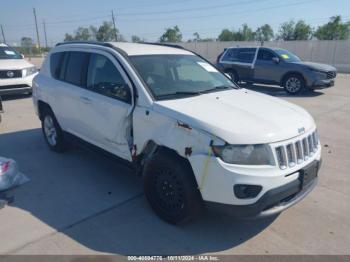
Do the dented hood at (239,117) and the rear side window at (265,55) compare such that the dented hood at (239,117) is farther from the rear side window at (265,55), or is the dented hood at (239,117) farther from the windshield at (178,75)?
the rear side window at (265,55)

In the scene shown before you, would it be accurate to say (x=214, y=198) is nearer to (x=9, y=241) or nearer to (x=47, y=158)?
(x=9, y=241)

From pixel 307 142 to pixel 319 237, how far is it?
96 cm

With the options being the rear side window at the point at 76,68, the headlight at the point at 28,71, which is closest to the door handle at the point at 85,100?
the rear side window at the point at 76,68

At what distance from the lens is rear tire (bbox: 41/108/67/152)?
5193 mm

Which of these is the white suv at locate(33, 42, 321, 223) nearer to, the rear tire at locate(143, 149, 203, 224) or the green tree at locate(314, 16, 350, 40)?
the rear tire at locate(143, 149, 203, 224)

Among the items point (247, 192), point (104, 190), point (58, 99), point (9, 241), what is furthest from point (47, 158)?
point (247, 192)

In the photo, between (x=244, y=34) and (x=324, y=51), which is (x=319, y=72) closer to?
(x=324, y=51)

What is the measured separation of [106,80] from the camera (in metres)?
3.93

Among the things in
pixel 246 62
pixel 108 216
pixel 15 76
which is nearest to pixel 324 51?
pixel 246 62

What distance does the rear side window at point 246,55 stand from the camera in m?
12.7

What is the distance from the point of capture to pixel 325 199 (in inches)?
152

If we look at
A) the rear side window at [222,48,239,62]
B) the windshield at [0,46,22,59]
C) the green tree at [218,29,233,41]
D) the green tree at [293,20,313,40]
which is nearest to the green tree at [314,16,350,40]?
the green tree at [293,20,313,40]

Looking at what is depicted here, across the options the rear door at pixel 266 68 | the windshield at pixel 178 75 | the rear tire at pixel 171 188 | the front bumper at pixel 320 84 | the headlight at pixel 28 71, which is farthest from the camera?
the rear door at pixel 266 68

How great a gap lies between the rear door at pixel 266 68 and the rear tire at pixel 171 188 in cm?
988
